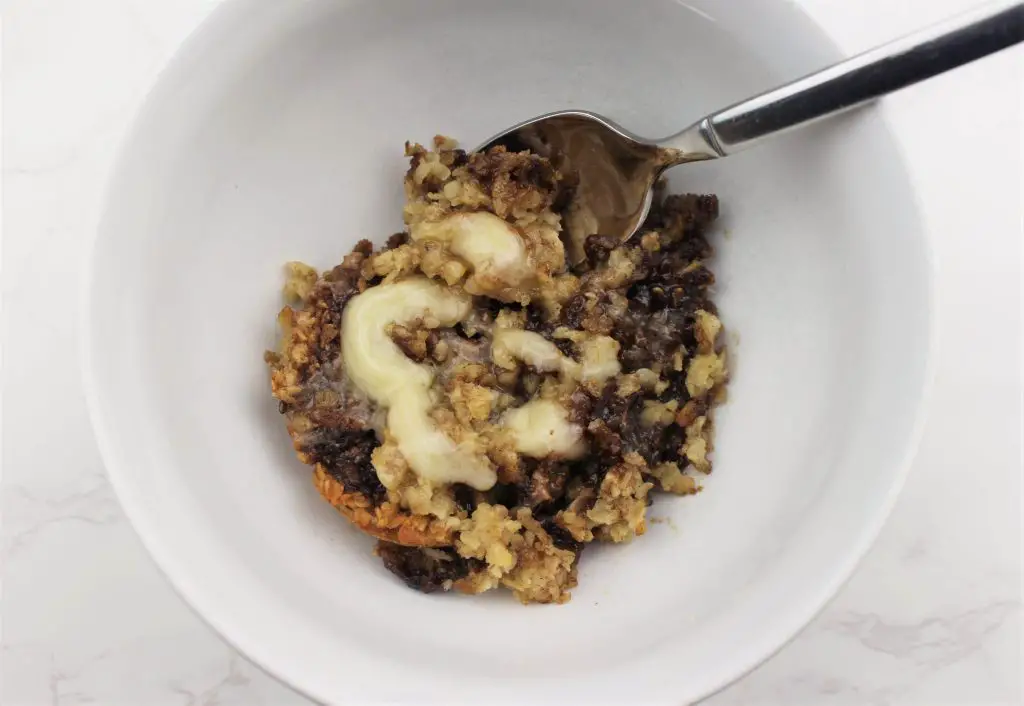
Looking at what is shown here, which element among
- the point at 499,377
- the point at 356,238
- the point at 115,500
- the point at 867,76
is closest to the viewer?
the point at 867,76

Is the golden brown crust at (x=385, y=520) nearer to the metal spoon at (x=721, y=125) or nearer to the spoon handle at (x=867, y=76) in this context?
the metal spoon at (x=721, y=125)

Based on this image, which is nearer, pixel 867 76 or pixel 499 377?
pixel 867 76

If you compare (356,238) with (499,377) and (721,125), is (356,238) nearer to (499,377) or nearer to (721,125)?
(499,377)

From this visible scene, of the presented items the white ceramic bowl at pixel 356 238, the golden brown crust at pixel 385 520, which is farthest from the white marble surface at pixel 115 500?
the golden brown crust at pixel 385 520

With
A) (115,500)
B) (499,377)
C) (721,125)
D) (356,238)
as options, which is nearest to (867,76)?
(721,125)

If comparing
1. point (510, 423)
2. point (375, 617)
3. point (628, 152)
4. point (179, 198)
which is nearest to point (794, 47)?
point (628, 152)

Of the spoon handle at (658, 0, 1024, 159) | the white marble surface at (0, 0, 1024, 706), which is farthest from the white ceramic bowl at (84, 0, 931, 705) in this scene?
the white marble surface at (0, 0, 1024, 706)

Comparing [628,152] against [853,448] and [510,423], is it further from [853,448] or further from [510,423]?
[853,448]

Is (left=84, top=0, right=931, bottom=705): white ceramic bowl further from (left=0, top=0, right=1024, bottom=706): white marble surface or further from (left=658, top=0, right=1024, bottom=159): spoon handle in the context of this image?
(left=0, top=0, right=1024, bottom=706): white marble surface
